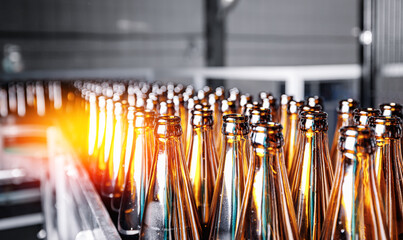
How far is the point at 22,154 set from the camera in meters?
2.23

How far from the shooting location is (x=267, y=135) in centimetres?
41

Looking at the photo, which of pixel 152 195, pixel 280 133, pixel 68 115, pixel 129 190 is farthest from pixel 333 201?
pixel 68 115

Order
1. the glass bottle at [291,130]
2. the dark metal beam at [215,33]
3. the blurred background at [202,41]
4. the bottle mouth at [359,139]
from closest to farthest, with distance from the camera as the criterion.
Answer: the bottle mouth at [359,139], the glass bottle at [291,130], the blurred background at [202,41], the dark metal beam at [215,33]

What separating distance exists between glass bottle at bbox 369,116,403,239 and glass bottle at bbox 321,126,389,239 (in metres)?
0.05

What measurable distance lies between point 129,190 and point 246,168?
0.24m

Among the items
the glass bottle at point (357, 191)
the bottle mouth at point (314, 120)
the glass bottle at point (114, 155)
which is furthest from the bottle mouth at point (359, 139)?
the glass bottle at point (114, 155)

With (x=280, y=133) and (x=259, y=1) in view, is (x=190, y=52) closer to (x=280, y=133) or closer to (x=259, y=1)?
(x=259, y=1)

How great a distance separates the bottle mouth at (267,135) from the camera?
40cm

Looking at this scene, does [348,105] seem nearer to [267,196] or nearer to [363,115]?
[363,115]

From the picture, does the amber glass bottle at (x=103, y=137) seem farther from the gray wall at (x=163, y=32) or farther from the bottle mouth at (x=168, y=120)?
the gray wall at (x=163, y=32)

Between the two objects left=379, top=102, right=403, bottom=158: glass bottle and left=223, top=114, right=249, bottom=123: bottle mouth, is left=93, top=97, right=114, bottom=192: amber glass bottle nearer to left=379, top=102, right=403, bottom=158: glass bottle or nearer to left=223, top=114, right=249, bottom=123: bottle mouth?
left=223, top=114, right=249, bottom=123: bottle mouth

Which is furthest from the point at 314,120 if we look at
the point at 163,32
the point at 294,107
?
the point at 163,32

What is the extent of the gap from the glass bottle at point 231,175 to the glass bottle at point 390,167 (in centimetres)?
16

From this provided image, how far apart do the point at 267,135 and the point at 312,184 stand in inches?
6.6
